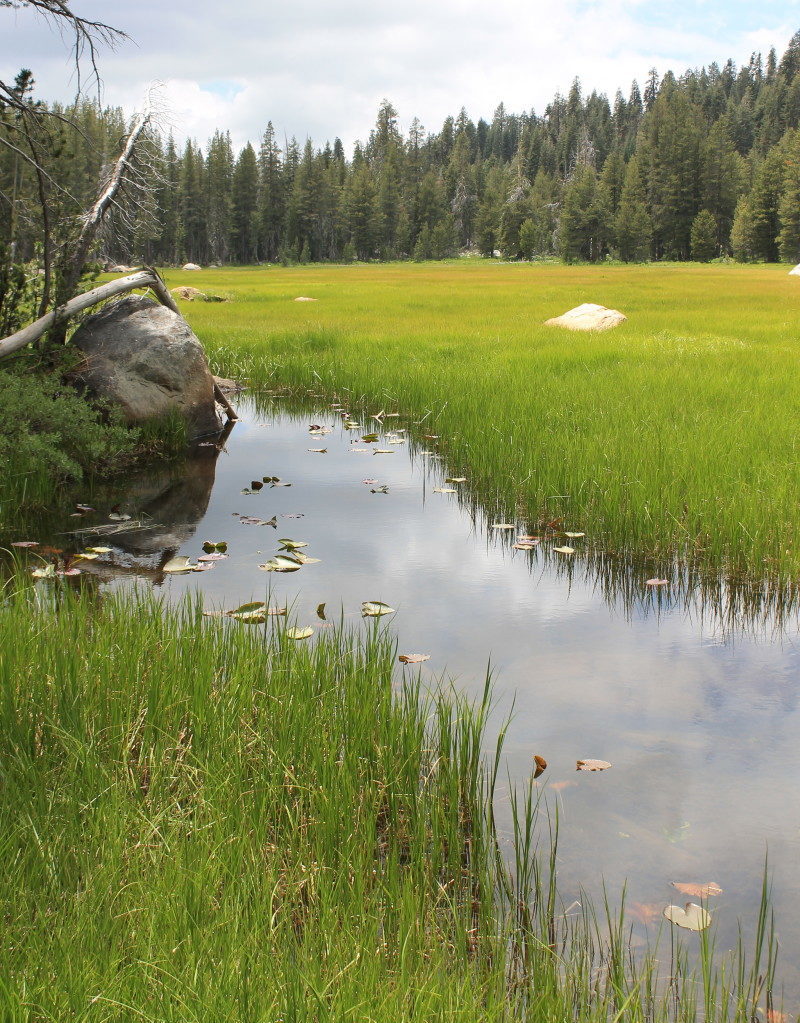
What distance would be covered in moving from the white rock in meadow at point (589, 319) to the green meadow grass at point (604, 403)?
453 mm

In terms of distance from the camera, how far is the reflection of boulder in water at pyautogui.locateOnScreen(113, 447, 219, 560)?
7.03 m

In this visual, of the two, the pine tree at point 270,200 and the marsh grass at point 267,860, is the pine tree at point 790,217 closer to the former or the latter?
the pine tree at point 270,200

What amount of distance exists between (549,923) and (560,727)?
1.37 metres

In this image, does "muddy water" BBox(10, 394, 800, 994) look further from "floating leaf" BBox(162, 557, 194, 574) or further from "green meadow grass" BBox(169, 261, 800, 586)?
"green meadow grass" BBox(169, 261, 800, 586)

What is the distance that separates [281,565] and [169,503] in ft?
8.55

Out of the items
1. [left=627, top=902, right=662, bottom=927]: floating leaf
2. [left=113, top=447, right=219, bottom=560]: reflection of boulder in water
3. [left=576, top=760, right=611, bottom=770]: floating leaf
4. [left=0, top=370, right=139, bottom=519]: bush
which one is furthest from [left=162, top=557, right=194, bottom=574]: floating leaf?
[left=627, top=902, right=662, bottom=927]: floating leaf

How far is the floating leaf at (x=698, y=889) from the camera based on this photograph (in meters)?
2.92

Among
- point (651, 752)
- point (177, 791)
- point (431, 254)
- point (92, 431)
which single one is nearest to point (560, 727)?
point (651, 752)

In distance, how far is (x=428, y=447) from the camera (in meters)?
10.4

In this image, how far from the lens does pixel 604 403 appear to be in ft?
33.9

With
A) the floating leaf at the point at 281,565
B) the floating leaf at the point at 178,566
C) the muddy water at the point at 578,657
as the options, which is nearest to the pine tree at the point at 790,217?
the muddy water at the point at 578,657

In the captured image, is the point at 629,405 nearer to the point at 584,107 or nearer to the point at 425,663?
the point at 425,663

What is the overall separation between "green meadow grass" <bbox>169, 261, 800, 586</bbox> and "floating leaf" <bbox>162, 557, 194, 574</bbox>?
9.68 ft

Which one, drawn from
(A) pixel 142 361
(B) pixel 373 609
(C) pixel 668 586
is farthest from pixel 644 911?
(A) pixel 142 361
